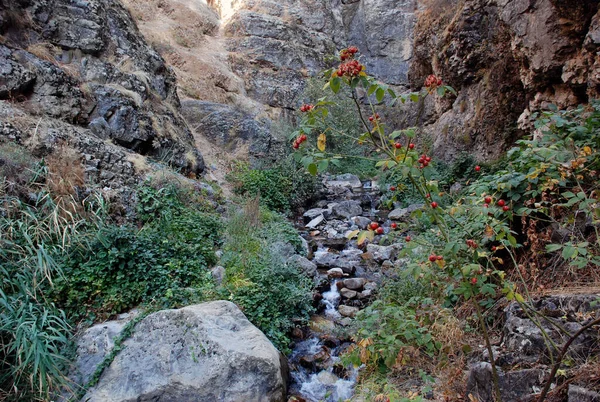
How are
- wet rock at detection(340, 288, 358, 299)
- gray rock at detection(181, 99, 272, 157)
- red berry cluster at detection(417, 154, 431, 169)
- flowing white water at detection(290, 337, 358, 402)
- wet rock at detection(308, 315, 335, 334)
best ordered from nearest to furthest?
red berry cluster at detection(417, 154, 431, 169) → flowing white water at detection(290, 337, 358, 402) → wet rock at detection(308, 315, 335, 334) → wet rock at detection(340, 288, 358, 299) → gray rock at detection(181, 99, 272, 157)

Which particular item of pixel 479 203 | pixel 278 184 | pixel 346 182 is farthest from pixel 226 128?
pixel 479 203

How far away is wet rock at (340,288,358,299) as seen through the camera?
6.42 metres

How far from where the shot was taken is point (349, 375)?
15.3 feet

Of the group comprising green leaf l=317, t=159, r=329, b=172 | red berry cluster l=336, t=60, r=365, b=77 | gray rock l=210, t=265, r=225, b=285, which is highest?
red berry cluster l=336, t=60, r=365, b=77

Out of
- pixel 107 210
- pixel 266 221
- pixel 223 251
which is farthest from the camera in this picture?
pixel 266 221

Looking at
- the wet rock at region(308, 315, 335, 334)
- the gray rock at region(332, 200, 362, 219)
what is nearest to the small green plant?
the wet rock at region(308, 315, 335, 334)

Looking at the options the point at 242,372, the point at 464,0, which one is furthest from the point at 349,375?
the point at 464,0

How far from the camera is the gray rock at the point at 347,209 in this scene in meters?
11.1

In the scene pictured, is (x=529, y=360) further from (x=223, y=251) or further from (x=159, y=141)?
(x=159, y=141)

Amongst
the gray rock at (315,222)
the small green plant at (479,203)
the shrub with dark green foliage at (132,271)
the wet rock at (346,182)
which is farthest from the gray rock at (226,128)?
the small green plant at (479,203)

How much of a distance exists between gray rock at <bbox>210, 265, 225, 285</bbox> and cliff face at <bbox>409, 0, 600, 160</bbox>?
580 cm

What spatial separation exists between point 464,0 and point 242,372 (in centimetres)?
1207

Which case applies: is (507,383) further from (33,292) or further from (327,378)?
(33,292)

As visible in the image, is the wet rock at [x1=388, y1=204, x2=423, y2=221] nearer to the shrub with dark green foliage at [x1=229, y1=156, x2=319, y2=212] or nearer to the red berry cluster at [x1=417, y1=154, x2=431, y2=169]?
the shrub with dark green foliage at [x1=229, y1=156, x2=319, y2=212]
